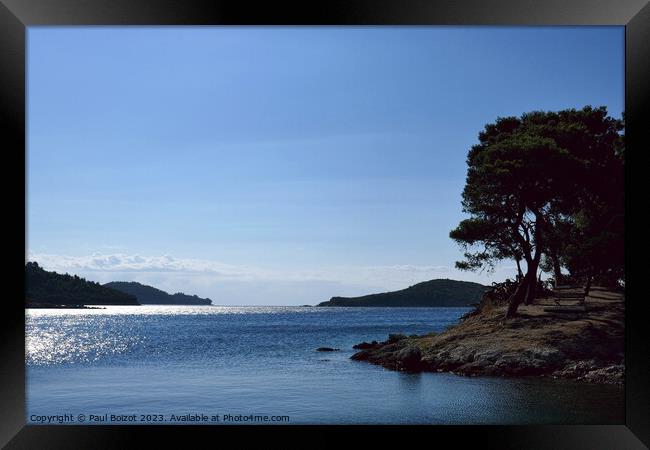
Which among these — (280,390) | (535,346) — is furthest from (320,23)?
(280,390)

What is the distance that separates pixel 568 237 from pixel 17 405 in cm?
1372

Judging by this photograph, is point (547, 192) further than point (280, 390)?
No

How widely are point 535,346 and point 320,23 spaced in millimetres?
10165

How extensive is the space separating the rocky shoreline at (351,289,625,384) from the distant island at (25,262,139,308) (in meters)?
65.1

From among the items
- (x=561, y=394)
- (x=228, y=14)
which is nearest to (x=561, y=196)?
(x=561, y=394)

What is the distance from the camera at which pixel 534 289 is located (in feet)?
53.5

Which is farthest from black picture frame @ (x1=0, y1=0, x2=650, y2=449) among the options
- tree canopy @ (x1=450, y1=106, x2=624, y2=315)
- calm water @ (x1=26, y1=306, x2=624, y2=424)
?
tree canopy @ (x1=450, y1=106, x2=624, y2=315)

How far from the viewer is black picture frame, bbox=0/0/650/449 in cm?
579

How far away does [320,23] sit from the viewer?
6027 millimetres

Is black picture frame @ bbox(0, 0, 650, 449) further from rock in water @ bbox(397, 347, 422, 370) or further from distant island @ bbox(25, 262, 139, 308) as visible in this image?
distant island @ bbox(25, 262, 139, 308)

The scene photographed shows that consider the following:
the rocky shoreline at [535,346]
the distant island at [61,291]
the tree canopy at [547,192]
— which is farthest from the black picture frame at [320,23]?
the distant island at [61,291]

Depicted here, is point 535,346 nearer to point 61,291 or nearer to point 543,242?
point 543,242

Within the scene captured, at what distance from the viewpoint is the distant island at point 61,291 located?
73125 millimetres

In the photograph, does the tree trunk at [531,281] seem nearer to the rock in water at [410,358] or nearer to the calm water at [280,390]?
the rock in water at [410,358]
